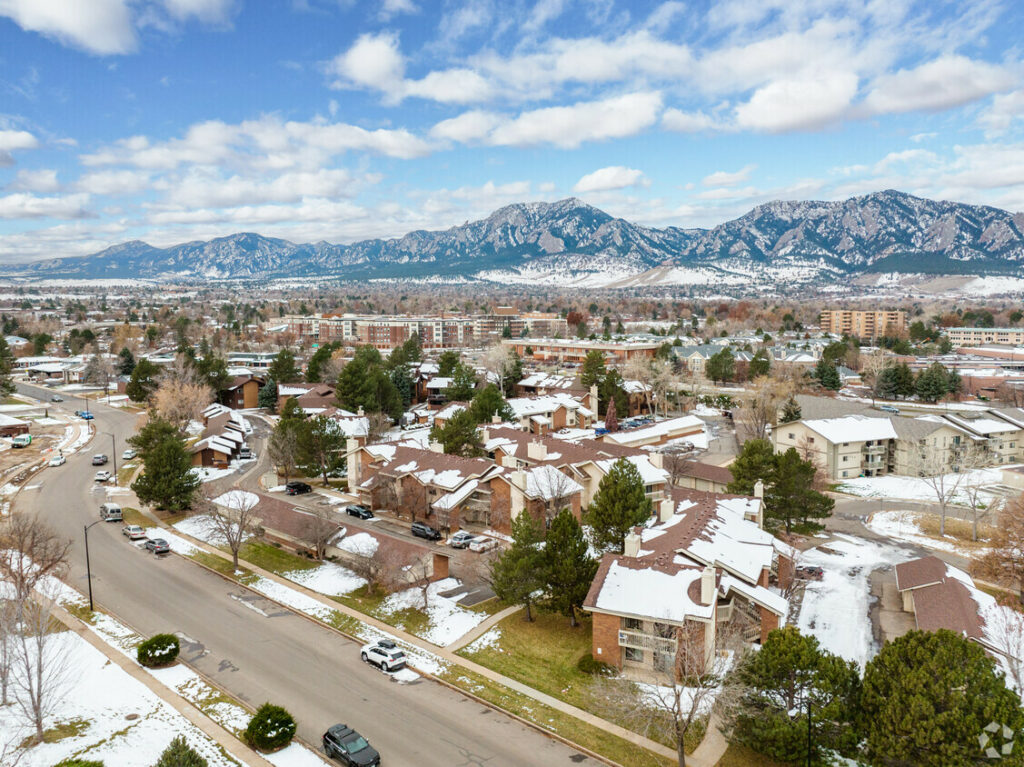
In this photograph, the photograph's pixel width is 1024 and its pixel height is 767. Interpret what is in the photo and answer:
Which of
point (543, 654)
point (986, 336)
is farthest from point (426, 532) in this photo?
point (986, 336)

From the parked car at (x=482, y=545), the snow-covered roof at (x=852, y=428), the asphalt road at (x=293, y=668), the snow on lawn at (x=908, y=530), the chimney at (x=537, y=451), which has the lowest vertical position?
the snow on lawn at (x=908, y=530)

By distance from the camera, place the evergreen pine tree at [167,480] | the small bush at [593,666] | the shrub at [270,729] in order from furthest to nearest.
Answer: the evergreen pine tree at [167,480] → the small bush at [593,666] → the shrub at [270,729]

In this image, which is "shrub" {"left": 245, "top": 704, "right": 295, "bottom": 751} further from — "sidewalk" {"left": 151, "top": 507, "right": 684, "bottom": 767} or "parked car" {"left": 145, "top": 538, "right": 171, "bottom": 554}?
"parked car" {"left": 145, "top": 538, "right": 171, "bottom": 554}

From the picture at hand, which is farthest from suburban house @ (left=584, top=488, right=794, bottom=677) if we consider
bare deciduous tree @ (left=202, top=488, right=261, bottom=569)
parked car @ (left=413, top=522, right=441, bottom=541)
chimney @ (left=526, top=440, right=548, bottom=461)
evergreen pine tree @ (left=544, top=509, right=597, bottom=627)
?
bare deciduous tree @ (left=202, top=488, right=261, bottom=569)

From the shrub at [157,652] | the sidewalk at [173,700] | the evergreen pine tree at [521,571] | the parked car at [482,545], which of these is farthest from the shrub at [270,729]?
the parked car at [482,545]

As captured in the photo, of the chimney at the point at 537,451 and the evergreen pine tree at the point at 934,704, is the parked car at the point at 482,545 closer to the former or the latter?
the chimney at the point at 537,451

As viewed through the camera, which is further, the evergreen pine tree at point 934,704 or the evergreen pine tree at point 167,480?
the evergreen pine tree at point 167,480

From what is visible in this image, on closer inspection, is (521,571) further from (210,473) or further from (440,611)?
(210,473)
